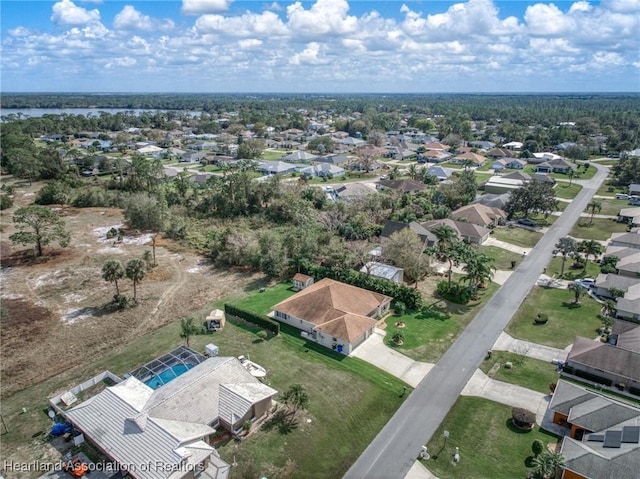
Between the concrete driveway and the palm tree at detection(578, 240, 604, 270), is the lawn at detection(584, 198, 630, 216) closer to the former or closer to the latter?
the palm tree at detection(578, 240, 604, 270)

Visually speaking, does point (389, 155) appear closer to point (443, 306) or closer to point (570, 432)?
point (443, 306)

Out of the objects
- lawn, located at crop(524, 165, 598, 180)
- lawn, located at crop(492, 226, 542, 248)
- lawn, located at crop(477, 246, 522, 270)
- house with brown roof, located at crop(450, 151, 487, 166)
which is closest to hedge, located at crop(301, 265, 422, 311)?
lawn, located at crop(477, 246, 522, 270)

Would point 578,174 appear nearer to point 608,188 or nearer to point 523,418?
point 608,188

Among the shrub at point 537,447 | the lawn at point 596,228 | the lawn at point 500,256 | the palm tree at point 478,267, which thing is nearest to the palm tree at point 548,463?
the shrub at point 537,447

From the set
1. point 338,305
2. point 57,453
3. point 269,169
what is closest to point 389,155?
point 269,169

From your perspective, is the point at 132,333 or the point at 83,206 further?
the point at 83,206
